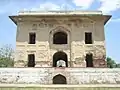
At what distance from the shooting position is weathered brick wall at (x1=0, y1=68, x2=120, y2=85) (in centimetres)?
2142

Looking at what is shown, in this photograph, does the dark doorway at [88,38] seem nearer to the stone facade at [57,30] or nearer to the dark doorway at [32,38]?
the stone facade at [57,30]

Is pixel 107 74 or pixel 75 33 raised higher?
pixel 75 33

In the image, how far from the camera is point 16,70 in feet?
72.3

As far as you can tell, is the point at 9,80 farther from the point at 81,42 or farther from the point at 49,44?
the point at 81,42

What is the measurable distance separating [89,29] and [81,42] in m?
1.75

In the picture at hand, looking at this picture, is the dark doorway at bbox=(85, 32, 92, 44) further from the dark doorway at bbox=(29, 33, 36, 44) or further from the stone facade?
the dark doorway at bbox=(29, 33, 36, 44)

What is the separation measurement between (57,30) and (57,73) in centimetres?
661

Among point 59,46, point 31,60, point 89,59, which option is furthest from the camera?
point 31,60

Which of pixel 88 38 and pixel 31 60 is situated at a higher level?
pixel 88 38

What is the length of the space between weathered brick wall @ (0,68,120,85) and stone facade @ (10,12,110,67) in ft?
13.2

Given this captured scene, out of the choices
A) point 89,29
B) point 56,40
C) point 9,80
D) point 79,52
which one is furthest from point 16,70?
point 56,40

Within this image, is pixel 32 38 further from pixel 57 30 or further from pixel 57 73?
pixel 57 73

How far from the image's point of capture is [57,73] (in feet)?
72.1

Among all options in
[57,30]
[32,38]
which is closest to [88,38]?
[57,30]
